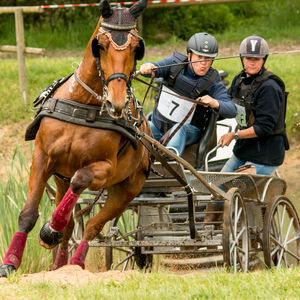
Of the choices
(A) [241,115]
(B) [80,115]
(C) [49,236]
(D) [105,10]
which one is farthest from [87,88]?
(A) [241,115]

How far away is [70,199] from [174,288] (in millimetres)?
989

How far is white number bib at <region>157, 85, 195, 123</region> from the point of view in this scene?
6.96 meters

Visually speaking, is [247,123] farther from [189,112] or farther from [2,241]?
[2,241]

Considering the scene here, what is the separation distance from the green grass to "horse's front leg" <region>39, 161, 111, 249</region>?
431 millimetres

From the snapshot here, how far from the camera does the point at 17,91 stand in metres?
13.3

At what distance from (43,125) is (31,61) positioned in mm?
9207

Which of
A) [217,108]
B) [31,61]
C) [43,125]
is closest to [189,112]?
[217,108]

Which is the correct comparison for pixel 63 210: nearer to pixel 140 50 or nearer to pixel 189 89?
pixel 140 50

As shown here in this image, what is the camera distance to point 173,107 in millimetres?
7008

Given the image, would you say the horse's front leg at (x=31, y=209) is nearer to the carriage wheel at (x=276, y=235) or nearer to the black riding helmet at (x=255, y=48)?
the carriage wheel at (x=276, y=235)

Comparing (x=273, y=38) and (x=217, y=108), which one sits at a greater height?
(x=273, y=38)

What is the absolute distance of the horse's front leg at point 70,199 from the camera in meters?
5.32

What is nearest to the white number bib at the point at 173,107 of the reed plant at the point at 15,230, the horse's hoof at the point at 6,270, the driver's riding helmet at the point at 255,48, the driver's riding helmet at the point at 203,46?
the driver's riding helmet at the point at 203,46

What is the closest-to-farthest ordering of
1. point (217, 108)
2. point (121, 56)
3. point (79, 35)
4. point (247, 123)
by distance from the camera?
point (121, 56)
point (217, 108)
point (247, 123)
point (79, 35)
